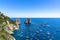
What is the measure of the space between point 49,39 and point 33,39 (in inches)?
314

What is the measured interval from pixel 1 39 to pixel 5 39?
253 cm

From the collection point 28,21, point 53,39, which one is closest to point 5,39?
point 53,39

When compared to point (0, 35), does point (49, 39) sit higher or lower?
lower

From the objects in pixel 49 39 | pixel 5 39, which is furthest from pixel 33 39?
pixel 5 39

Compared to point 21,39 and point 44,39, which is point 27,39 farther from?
point 44,39

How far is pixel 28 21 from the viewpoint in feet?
536

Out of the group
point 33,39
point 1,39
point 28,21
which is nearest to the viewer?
point 1,39

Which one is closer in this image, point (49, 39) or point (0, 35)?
point (0, 35)

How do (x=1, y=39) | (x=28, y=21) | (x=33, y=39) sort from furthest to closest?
1. (x=28, y=21)
2. (x=33, y=39)
3. (x=1, y=39)

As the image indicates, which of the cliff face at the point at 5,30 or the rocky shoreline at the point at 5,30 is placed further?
the rocky shoreline at the point at 5,30

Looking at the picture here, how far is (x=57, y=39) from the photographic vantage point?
236ft

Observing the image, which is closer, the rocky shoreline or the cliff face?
the cliff face

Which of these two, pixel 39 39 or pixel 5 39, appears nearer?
pixel 5 39

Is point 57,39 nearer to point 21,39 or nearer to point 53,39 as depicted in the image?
point 53,39
